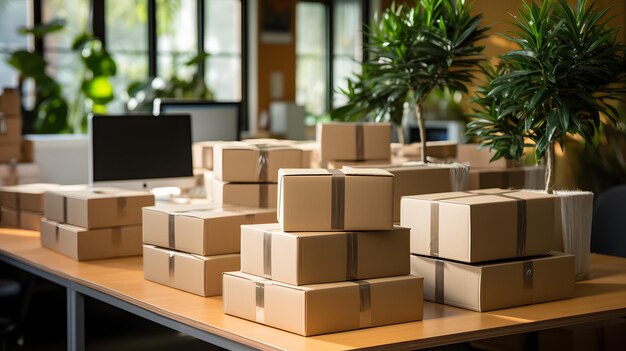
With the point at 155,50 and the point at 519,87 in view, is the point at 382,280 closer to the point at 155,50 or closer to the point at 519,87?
the point at 519,87

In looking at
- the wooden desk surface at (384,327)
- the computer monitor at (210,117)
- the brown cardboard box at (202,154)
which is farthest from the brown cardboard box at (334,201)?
the computer monitor at (210,117)

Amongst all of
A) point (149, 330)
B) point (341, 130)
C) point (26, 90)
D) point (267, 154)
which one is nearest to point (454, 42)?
point (341, 130)

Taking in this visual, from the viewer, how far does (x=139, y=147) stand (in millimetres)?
4074

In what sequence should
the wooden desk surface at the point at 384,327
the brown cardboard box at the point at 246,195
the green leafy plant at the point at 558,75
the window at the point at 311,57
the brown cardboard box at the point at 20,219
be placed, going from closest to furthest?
the wooden desk surface at the point at 384,327
the green leafy plant at the point at 558,75
the brown cardboard box at the point at 246,195
the brown cardboard box at the point at 20,219
the window at the point at 311,57

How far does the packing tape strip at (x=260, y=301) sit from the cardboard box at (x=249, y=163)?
940mm

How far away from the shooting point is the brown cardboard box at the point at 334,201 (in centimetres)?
220

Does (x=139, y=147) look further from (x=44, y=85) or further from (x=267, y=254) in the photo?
(x=44, y=85)

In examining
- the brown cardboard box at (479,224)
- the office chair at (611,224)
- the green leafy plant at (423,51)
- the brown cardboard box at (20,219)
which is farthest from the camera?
the brown cardboard box at (20,219)

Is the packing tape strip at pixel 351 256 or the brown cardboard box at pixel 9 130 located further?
the brown cardboard box at pixel 9 130

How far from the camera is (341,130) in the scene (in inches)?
132

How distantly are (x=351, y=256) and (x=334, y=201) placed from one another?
137 millimetres

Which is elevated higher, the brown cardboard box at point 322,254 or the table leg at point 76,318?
the brown cardboard box at point 322,254

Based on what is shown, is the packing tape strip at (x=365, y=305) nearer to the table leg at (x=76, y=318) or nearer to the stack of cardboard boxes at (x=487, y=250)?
the stack of cardboard boxes at (x=487, y=250)

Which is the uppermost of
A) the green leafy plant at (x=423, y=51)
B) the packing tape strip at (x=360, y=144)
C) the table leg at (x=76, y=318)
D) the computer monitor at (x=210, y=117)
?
the green leafy plant at (x=423, y=51)
